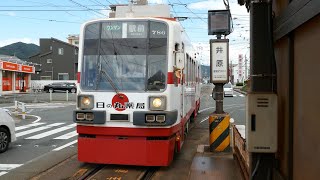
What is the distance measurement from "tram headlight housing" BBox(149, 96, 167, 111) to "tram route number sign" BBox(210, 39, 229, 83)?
2.47m

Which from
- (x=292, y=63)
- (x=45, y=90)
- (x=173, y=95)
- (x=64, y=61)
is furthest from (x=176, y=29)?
(x=64, y=61)

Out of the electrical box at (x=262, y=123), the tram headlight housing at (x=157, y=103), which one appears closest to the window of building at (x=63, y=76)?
the tram headlight housing at (x=157, y=103)

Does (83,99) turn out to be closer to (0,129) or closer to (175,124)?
(175,124)

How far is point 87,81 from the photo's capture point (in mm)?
8211

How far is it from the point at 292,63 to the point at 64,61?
227 feet

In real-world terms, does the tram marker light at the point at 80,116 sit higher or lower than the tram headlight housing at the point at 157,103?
lower

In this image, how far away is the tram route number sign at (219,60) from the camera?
9.86 meters

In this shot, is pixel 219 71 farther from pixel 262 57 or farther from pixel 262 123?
pixel 262 123

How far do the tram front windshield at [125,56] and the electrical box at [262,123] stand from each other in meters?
3.83

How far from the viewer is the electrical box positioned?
411 cm

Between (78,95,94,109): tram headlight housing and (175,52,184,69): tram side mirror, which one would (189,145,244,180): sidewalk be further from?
(78,95,94,109): tram headlight housing

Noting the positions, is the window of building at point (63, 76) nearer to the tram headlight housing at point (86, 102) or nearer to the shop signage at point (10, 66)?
the shop signage at point (10, 66)

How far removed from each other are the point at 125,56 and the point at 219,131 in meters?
3.04

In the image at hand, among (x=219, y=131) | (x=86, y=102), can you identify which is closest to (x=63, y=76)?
(x=219, y=131)
